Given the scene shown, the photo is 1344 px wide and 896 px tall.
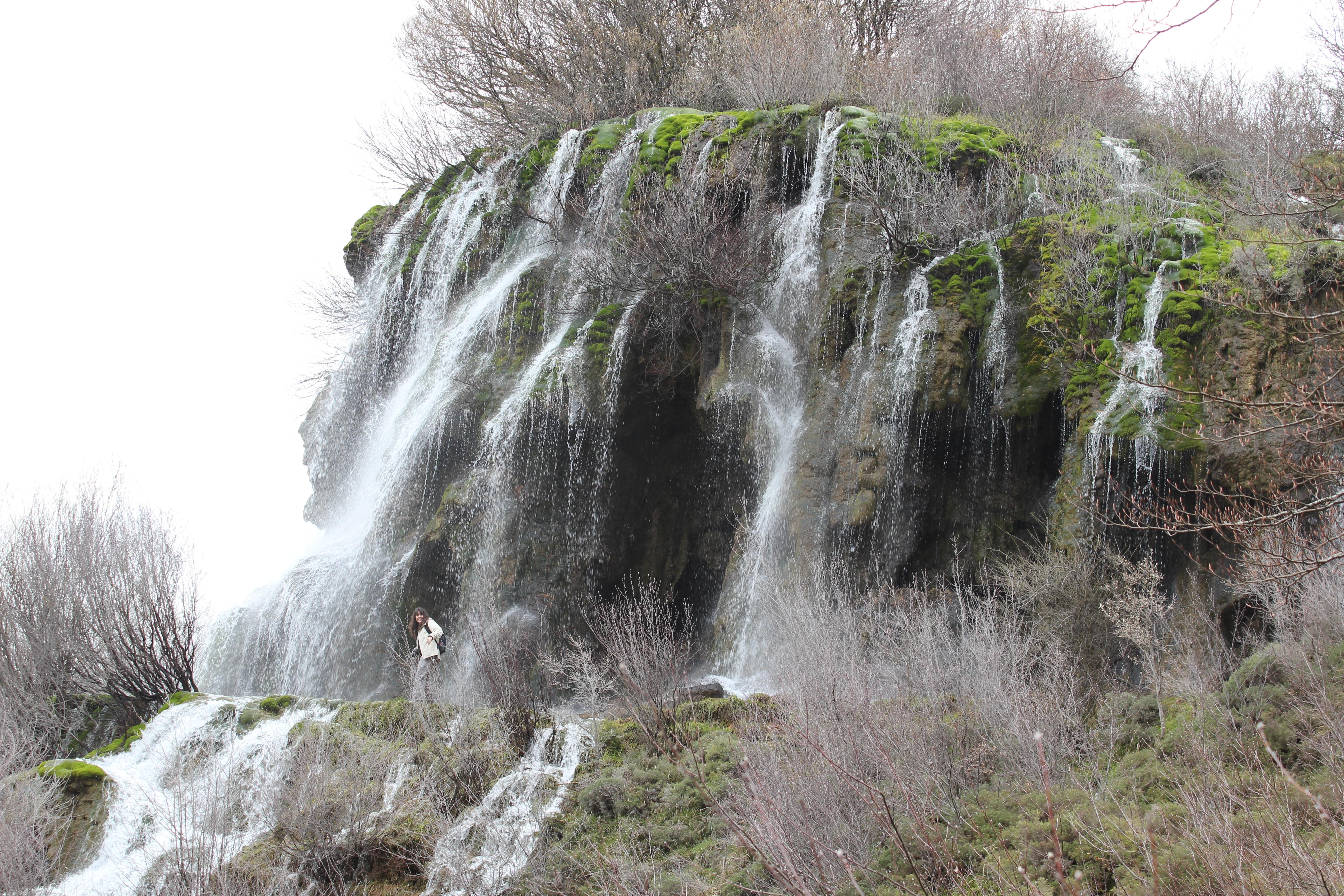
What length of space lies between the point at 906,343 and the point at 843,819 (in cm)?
857

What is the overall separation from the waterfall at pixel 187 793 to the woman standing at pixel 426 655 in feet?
4.10

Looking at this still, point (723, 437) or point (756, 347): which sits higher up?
point (756, 347)

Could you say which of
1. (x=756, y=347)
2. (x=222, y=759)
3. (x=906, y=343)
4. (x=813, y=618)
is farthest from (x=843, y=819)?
(x=756, y=347)

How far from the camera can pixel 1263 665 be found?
720 cm


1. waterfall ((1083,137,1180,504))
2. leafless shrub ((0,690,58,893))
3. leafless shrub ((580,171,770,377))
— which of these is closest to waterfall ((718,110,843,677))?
leafless shrub ((580,171,770,377))

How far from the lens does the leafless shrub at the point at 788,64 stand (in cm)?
1816

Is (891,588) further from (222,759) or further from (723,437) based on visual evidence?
(222,759)

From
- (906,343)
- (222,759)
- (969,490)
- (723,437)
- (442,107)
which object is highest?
(442,107)

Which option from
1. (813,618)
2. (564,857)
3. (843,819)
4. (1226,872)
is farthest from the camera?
(813,618)

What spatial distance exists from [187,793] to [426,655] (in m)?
3.34

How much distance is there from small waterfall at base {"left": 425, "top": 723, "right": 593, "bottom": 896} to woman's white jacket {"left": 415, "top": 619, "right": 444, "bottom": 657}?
2830mm

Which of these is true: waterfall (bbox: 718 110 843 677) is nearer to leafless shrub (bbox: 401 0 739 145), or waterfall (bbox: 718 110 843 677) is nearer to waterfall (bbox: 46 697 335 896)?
waterfall (bbox: 46 697 335 896)

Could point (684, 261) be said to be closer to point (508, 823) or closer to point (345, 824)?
point (508, 823)

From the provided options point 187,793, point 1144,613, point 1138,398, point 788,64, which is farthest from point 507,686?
point 788,64
